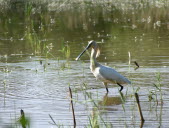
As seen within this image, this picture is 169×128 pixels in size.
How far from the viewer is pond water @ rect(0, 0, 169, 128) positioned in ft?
26.6

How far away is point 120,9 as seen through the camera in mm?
30125

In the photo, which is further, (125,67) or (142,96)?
(125,67)

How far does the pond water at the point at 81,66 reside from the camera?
319 inches

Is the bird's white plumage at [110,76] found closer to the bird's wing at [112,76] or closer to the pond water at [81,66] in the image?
the bird's wing at [112,76]

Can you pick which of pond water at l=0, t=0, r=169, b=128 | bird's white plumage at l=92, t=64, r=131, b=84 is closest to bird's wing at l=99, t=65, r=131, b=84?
bird's white plumage at l=92, t=64, r=131, b=84

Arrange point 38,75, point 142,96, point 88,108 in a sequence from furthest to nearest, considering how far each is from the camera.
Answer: point 38,75 → point 142,96 → point 88,108

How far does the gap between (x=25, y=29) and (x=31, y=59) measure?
7836 millimetres

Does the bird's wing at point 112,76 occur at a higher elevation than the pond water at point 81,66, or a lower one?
higher

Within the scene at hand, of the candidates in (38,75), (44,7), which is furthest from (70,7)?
(38,75)

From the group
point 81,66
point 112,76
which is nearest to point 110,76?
point 112,76

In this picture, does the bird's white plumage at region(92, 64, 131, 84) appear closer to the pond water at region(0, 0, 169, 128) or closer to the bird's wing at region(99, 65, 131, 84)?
the bird's wing at region(99, 65, 131, 84)

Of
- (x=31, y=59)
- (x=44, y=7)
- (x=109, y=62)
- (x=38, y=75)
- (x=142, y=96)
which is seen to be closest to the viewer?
(x=142, y=96)

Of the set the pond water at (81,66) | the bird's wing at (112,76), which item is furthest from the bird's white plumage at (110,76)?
the pond water at (81,66)

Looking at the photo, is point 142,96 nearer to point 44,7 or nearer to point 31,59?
point 31,59
